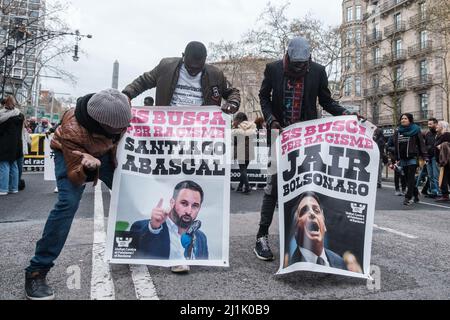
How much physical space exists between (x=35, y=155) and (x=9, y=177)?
21.2 feet

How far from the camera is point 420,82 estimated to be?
39.3 m

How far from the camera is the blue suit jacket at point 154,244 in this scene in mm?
2914

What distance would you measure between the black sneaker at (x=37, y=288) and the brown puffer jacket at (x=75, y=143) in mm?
653

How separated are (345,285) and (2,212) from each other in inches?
205

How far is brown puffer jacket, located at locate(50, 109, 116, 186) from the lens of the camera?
2.43m

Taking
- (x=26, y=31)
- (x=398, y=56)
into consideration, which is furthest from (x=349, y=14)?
(x=26, y=31)

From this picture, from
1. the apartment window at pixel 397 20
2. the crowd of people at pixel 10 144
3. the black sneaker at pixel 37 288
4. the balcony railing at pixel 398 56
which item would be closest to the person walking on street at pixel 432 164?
the crowd of people at pixel 10 144

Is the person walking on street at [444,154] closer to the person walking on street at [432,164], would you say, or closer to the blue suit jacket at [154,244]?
the person walking on street at [432,164]

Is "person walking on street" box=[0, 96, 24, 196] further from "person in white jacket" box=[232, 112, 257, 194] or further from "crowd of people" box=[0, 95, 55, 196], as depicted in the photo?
"person in white jacket" box=[232, 112, 257, 194]

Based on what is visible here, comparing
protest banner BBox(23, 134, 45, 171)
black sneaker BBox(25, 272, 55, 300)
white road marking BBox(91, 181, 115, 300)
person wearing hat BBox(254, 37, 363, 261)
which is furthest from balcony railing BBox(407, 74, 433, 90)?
black sneaker BBox(25, 272, 55, 300)

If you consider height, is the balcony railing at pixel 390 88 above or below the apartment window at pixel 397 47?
below

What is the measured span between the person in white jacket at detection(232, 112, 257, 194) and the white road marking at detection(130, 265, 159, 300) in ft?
19.9

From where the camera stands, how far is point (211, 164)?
3166mm
